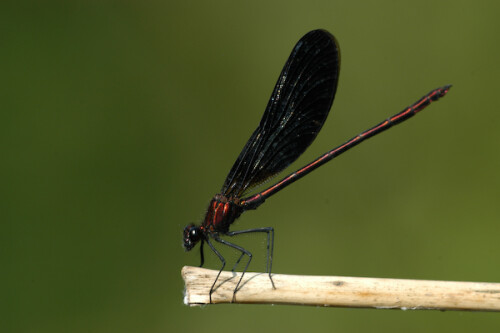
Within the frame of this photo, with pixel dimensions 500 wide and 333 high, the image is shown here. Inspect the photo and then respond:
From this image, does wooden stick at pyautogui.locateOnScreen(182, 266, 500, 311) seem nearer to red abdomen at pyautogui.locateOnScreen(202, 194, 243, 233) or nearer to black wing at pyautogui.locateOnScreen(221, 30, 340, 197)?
red abdomen at pyautogui.locateOnScreen(202, 194, 243, 233)

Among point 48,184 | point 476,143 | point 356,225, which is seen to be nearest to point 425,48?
point 476,143

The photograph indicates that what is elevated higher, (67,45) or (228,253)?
(67,45)

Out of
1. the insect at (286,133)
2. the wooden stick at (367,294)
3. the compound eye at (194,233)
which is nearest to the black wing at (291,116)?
the insect at (286,133)

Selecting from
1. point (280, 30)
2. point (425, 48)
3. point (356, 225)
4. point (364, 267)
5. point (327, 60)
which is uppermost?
point (280, 30)

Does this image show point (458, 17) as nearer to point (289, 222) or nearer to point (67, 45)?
point (289, 222)

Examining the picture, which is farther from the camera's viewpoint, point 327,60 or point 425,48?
point 425,48

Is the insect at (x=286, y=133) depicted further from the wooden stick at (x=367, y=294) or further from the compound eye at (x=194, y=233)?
the wooden stick at (x=367, y=294)
